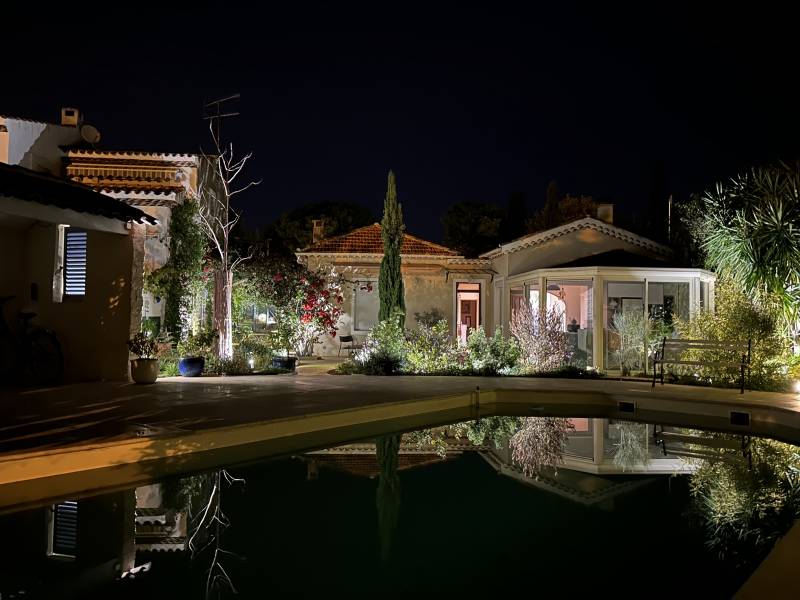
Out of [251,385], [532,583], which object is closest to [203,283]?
[251,385]

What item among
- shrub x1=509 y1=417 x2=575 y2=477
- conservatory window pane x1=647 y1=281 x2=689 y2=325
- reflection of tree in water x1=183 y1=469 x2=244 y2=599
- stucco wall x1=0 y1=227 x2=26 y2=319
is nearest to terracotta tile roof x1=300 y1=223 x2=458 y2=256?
conservatory window pane x1=647 y1=281 x2=689 y2=325

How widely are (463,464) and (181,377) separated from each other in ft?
23.4

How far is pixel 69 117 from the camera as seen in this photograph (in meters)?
18.4

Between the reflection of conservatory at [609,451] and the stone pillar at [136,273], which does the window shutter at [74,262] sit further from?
the reflection of conservatory at [609,451]

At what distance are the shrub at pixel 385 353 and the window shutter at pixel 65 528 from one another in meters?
9.09

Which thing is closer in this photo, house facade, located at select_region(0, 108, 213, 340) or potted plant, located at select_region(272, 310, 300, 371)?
potted plant, located at select_region(272, 310, 300, 371)

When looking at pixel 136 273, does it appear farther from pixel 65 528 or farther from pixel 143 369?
pixel 65 528

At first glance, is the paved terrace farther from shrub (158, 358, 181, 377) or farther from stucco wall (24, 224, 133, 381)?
shrub (158, 358, 181, 377)

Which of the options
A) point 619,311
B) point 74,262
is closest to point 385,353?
point 619,311

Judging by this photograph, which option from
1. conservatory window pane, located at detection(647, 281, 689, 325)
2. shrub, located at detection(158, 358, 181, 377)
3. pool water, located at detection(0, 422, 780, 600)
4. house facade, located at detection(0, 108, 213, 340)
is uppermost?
house facade, located at detection(0, 108, 213, 340)

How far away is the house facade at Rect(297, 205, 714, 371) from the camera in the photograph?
15.2 metres

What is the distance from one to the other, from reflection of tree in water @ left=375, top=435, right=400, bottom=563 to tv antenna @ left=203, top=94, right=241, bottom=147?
29.4 feet

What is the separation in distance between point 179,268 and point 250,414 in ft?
24.3

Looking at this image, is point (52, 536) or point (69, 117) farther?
point (69, 117)
